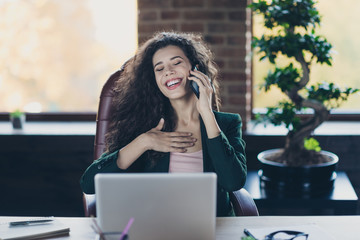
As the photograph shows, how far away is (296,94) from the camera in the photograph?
7.54 feet

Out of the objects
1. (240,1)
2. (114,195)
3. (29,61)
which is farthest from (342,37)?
(114,195)

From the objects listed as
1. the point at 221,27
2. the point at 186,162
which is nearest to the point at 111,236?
the point at 186,162

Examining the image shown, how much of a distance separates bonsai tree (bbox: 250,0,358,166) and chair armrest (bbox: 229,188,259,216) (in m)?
0.56

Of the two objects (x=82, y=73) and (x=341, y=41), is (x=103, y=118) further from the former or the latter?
(x=341, y=41)

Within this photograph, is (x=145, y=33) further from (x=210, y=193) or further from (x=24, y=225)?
(x=210, y=193)

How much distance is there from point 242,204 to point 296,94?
792 millimetres

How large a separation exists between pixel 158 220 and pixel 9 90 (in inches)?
92.3

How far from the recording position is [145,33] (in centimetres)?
268

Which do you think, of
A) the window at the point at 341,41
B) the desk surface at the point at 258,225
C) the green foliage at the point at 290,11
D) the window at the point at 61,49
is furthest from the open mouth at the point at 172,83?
the window at the point at 61,49

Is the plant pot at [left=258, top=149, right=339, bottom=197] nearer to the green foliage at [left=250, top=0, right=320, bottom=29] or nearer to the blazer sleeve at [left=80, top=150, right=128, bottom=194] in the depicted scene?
the green foliage at [left=250, top=0, right=320, bottom=29]

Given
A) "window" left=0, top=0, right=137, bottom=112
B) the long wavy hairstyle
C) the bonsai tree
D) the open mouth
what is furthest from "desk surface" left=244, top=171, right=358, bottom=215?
"window" left=0, top=0, right=137, bottom=112

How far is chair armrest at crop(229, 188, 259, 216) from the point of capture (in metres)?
1.71

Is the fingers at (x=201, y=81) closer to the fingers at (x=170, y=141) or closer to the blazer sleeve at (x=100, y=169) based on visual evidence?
the fingers at (x=170, y=141)

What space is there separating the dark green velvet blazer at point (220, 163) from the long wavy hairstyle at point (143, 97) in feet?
0.40
